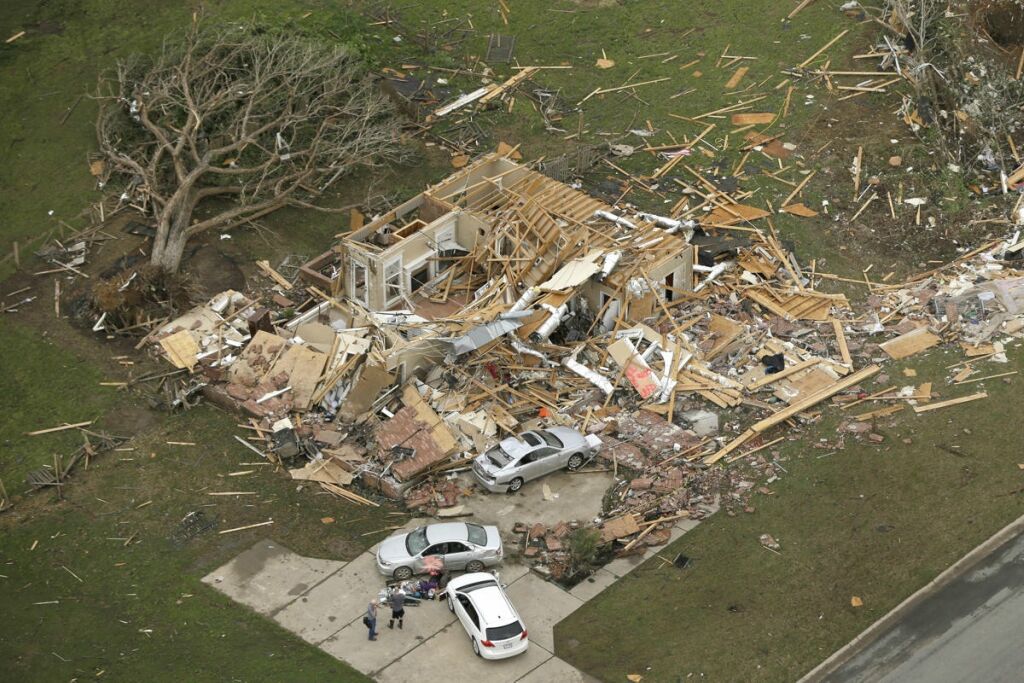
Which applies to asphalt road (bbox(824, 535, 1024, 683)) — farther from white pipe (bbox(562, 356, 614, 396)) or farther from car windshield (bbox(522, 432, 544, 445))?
white pipe (bbox(562, 356, 614, 396))

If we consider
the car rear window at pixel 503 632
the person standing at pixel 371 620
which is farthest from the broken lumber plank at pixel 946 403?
the person standing at pixel 371 620

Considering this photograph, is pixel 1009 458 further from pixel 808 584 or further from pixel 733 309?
pixel 733 309

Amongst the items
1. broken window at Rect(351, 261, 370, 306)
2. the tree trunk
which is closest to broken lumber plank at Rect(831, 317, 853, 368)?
broken window at Rect(351, 261, 370, 306)

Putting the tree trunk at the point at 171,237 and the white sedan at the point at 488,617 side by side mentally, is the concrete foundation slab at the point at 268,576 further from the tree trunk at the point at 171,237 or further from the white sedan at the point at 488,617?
the tree trunk at the point at 171,237

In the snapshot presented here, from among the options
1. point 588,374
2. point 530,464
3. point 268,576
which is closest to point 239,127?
point 588,374

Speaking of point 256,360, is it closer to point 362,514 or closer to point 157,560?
point 362,514

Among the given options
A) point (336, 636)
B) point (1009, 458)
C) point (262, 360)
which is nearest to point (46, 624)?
point (336, 636)
